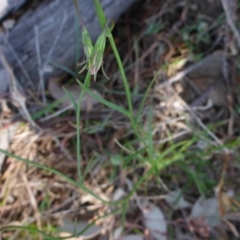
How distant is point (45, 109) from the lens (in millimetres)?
1445

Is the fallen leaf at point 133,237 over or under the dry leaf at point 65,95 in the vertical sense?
under

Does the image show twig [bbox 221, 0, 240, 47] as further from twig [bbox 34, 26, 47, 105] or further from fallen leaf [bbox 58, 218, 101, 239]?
fallen leaf [bbox 58, 218, 101, 239]

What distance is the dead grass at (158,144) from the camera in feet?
4.80

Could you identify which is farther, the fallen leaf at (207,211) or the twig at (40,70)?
the fallen leaf at (207,211)

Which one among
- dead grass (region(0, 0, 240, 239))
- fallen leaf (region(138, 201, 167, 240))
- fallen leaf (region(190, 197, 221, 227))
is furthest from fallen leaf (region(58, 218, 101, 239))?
fallen leaf (region(190, 197, 221, 227))

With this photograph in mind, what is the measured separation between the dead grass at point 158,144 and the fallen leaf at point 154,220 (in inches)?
0.8

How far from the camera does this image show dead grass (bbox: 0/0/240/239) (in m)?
1.46

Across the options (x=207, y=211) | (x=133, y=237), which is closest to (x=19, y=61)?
(x=133, y=237)

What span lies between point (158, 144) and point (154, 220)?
0.87 feet

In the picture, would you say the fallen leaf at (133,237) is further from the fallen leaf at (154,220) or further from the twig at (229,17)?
the twig at (229,17)

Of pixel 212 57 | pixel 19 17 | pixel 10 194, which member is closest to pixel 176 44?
pixel 212 57

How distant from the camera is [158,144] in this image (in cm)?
149

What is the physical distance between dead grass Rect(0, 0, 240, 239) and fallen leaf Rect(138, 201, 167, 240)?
0.02 metres

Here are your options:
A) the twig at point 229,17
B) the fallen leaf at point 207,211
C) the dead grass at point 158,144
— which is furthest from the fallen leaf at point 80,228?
the twig at point 229,17
